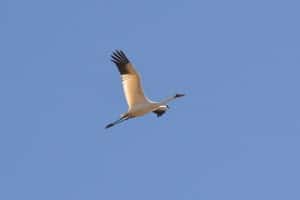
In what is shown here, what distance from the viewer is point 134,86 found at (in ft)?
257

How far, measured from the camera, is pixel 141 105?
78562 mm

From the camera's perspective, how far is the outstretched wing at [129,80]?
257 feet

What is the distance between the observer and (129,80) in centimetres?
7838

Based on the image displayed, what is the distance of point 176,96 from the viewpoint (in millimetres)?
80062

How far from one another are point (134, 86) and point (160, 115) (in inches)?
167

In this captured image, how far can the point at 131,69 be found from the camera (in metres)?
78.2

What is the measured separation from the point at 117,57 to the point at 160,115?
16.0ft

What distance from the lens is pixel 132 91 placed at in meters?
78.6

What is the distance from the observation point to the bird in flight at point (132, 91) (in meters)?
78.3

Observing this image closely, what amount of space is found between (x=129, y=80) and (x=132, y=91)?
547 mm

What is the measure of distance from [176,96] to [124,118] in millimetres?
2672

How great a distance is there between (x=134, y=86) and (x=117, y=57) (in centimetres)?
145

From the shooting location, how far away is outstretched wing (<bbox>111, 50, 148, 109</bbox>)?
78312 millimetres
